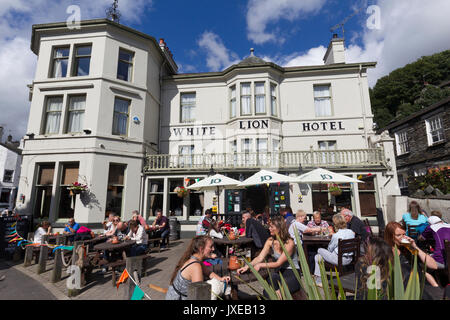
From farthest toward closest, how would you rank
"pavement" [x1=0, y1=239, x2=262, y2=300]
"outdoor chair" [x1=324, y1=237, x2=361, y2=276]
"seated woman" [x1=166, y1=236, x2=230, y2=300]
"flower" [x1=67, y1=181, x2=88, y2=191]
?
1. "flower" [x1=67, y1=181, x2=88, y2=191]
2. "pavement" [x1=0, y1=239, x2=262, y2=300]
3. "outdoor chair" [x1=324, y1=237, x2=361, y2=276]
4. "seated woman" [x1=166, y1=236, x2=230, y2=300]

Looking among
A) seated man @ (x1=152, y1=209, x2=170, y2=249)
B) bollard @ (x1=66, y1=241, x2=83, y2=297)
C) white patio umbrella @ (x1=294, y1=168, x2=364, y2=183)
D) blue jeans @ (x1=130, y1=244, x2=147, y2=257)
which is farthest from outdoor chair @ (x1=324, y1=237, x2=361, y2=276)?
seated man @ (x1=152, y1=209, x2=170, y2=249)

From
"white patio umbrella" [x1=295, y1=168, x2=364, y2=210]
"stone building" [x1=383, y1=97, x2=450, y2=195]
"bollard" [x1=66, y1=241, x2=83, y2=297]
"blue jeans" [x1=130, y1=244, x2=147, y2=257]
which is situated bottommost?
"bollard" [x1=66, y1=241, x2=83, y2=297]

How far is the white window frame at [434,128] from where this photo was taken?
49.2ft

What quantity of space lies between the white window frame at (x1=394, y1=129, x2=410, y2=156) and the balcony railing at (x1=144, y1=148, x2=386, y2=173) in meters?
9.67

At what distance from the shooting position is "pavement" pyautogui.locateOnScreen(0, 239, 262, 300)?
476 cm

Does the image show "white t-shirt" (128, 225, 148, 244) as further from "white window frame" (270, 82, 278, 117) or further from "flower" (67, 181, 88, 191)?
"white window frame" (270, 82, 278, 117)

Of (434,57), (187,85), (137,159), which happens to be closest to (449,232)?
(137,159)

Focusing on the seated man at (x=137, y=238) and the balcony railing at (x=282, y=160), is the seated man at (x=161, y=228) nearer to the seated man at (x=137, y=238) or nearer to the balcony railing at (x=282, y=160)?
the seated man at (x=137, y=238)

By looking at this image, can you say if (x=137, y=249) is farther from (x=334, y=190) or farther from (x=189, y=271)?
(x=334, y=190)

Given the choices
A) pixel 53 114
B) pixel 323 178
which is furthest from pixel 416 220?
pixel 53 114

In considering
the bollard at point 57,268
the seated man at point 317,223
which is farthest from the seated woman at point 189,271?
the bollard at point 57,268

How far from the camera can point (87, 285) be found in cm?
535

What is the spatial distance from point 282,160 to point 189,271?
34.7 feet

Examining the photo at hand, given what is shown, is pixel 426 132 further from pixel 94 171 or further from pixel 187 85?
pixel 94 171
